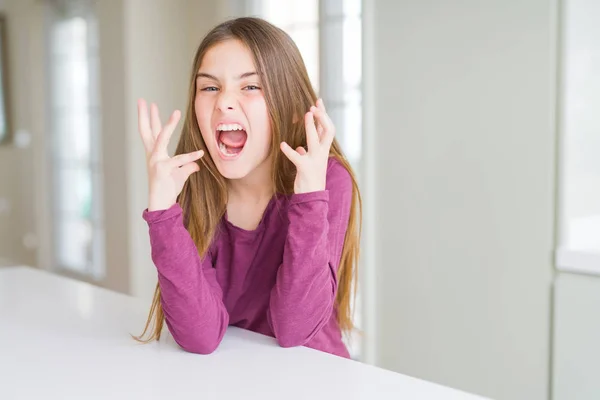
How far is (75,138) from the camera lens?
489cm

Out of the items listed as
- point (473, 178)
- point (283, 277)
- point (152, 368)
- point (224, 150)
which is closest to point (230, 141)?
point (224, 150)

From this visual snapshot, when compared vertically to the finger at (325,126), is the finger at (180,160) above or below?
below

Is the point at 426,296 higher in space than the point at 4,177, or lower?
lower

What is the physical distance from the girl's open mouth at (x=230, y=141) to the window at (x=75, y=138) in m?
3.71

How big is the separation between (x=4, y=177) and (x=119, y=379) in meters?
4.99

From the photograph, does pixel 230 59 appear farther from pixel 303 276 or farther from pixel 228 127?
pixel 303 276

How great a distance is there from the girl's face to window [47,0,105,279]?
373 centimetres

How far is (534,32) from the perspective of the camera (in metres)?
2.09

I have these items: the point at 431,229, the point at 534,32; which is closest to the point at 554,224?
the point at 431,229

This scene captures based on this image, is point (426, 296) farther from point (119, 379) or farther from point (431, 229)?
point (119, 379)

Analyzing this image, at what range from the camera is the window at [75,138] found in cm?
466

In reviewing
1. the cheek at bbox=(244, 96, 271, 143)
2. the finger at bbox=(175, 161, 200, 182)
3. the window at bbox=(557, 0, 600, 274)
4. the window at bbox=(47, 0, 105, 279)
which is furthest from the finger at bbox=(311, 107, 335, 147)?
the window at bbox=(47, 0, 105, 279)

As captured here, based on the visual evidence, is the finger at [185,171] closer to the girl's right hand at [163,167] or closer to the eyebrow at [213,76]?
the girl's right hand at [163,167]

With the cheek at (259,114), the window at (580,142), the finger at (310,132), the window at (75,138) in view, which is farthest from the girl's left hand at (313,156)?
the window at (75,138)
